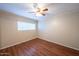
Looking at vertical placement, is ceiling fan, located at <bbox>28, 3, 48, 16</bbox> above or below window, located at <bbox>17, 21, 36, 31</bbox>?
above

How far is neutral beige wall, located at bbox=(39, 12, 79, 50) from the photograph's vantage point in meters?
1.13

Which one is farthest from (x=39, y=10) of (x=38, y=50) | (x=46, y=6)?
(x=38, y=50)

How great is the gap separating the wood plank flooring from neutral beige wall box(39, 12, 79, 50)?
0.07m

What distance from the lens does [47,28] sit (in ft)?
4.17

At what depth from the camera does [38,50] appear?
119 cm

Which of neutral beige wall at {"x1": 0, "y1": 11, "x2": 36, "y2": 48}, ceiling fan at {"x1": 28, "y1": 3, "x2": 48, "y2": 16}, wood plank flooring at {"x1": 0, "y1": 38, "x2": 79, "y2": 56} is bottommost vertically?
wood plank flooring at {"x1": 0, "y1": 38, "x2": 79, "y2": 56}

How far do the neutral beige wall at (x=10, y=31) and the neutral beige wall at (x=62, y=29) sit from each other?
0.20 meters

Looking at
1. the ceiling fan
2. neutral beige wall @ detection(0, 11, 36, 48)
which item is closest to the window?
neutral beige wall @ detection(0, 11, 36, 48)

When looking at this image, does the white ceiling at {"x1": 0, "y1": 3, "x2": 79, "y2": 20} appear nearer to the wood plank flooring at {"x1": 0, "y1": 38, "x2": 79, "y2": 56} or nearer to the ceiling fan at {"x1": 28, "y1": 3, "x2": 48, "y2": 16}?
the ceiling fan at {"x1": 28, "y1": 3, "x2": 48, "y2": 16}

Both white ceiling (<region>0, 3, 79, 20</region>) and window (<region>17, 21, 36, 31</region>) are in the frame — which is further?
window (<region>17, 21, 36, 31</region>)

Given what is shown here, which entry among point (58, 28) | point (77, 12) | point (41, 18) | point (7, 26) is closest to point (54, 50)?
point (58, 28)

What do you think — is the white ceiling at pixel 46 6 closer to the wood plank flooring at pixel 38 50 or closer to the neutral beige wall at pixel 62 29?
the neutral beige wall at pixel 62 29

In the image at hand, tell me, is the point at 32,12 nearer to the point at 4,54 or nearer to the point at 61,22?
the point at 61,22

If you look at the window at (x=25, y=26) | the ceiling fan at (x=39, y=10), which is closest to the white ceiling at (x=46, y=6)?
the ceiling fan at (x=39, y=10)
